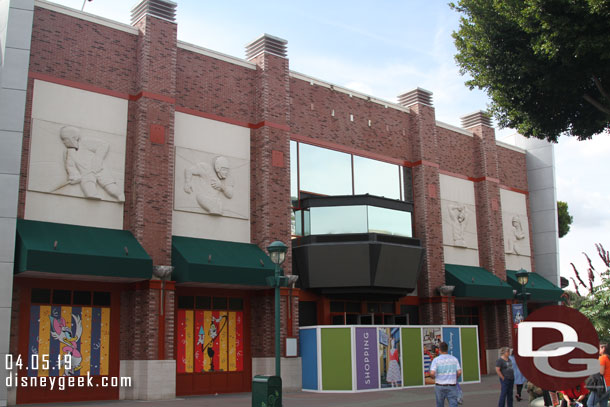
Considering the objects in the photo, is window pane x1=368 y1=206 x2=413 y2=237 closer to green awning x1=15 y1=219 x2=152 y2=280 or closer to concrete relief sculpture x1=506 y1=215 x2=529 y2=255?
green awning x1=15 y1=219 x2=152 y2=280

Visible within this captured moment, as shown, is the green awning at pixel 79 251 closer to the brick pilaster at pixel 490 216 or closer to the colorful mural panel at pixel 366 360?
the colorful mural panel at pixel 366 360

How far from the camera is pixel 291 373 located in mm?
21609

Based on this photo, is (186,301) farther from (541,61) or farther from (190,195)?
(541,61)

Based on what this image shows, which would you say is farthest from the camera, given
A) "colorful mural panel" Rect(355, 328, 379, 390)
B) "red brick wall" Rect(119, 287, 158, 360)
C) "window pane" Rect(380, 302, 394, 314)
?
"window pane" Rect(380, 302, 394, 314)

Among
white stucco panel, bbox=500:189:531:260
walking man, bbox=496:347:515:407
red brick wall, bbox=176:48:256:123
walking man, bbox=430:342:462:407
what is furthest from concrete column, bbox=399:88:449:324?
walking man, bbox=430:342:462:407

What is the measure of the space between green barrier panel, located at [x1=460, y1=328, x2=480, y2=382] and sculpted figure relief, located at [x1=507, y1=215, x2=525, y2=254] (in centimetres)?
928

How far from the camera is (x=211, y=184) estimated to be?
71.4ft

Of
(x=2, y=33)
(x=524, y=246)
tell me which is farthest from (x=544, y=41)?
(x=524, y=246)

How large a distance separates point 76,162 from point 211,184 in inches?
182

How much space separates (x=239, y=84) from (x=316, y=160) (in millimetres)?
4325

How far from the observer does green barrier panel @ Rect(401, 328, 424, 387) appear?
22.2m

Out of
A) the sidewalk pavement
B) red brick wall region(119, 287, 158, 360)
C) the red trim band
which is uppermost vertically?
the red trim band

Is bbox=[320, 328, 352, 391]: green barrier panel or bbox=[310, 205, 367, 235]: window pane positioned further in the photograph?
bbox=[310, 205, 367, 235]: window pane

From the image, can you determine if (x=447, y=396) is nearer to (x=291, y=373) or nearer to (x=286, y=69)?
(x=291, y=373)
